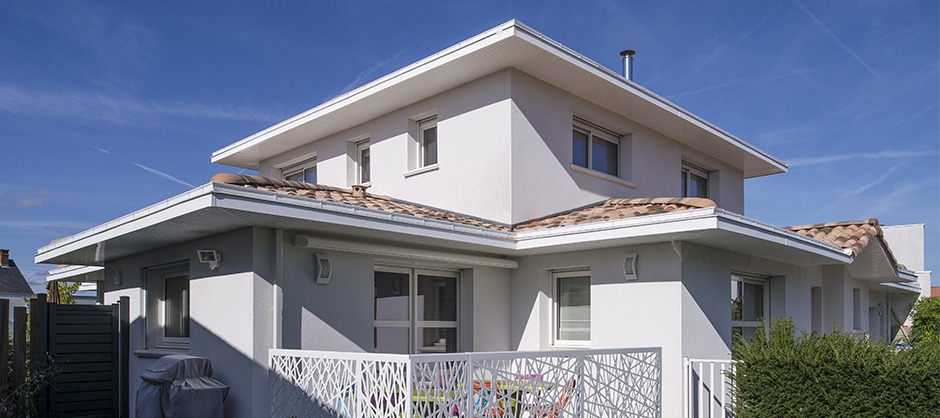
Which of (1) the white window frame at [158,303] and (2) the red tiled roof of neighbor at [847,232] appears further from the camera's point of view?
(2) the red tiled roof of neighbor at [847,232]

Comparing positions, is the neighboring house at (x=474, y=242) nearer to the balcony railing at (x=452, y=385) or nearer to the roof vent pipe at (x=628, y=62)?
the balcony railing at (x=452, y=385)

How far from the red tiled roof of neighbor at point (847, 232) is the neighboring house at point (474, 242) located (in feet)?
0.19

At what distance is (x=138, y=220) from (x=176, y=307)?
9.16 feet

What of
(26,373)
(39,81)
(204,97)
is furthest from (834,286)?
(39,81)

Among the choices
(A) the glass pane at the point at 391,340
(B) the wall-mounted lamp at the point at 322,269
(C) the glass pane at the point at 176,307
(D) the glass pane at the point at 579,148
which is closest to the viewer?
(B) the wall-mounted lamp at the point at 322,269

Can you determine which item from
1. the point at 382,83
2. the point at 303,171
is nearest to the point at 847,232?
the point at 382,83

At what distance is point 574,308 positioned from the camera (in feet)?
35.2

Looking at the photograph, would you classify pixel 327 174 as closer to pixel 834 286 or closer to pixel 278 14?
pixel 278 14

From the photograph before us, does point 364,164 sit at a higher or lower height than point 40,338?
higher

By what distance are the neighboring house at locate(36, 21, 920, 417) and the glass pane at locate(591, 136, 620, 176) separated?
4 cm

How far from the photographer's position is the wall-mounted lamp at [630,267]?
966cm

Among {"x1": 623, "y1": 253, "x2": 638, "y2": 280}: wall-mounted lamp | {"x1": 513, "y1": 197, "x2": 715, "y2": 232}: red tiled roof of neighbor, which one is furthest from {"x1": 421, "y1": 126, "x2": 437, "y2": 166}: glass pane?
{"x1": 623, "y1": 253, "x2": 638, "y2": 280}: wall-mounted lamp

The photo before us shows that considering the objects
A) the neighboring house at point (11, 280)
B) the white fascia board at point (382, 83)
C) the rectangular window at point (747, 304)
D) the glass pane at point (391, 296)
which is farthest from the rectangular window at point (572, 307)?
the neighboring house at point (11, 280)

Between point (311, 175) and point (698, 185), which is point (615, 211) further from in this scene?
point (311, 175)
